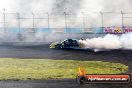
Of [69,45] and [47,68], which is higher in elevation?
[69,45]

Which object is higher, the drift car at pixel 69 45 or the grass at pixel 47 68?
the drift car at pixel 69 45

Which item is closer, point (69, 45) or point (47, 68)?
point (47, 68)

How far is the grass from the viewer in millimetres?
28250

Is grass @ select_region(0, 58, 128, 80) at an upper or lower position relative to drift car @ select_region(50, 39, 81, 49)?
lower

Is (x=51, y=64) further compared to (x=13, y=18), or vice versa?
(x=13, y=18)

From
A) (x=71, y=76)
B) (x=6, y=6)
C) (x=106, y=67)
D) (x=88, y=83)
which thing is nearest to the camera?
(x=88, y=83)

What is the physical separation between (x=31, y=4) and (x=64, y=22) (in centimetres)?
776

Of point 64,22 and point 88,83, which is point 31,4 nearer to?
point 64,22

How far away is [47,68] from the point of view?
32.0 m

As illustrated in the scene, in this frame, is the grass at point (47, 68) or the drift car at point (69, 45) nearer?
the grass at point (47, 68)

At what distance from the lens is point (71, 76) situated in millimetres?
27844

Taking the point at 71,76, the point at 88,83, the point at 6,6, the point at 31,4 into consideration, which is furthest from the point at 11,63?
the point at 31,4

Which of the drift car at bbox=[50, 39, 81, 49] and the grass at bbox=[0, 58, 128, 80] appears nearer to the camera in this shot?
the grass at bbox=[0, 58, 128, 80]

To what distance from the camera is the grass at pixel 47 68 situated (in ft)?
92.7
